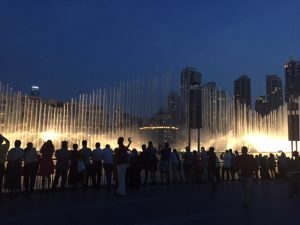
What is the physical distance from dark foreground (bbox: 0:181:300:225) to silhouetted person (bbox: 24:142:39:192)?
1.72 ft

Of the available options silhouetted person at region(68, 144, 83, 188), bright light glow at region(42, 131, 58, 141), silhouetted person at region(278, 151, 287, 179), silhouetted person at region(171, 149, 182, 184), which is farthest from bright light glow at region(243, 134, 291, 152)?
silhouetted person at region(68, 144, 83, 188)

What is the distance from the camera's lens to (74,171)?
47.7 feet

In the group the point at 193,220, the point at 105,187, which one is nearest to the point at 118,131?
the point at 105,187

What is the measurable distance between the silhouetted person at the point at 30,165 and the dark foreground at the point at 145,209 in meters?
0.52

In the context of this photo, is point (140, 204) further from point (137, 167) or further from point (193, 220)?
point (137, 167)

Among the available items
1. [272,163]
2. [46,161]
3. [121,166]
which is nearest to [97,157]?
[121,166]

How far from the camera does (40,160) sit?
548 inches

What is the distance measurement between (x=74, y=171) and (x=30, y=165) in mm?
1761

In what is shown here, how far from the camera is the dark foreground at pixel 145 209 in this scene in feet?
30.4

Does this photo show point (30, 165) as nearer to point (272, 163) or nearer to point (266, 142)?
point (272, 163)

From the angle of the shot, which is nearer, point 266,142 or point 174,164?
point 174,164

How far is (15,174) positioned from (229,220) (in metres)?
6.61

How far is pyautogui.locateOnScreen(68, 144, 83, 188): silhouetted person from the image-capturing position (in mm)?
14484

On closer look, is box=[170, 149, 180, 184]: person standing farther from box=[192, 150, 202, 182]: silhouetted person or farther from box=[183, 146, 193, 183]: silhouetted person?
box=[192, 150, 202, 182]: silhouetted person
